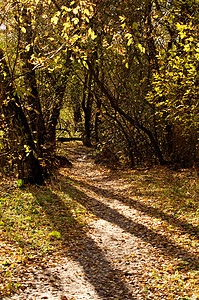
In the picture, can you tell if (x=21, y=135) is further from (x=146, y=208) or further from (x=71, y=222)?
(x=146, y=208)

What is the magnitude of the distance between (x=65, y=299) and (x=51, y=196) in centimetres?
532

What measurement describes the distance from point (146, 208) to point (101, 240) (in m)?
2.57

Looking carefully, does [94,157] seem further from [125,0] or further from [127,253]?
[127,253]

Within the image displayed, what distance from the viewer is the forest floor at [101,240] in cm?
551

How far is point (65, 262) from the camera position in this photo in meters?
6.45

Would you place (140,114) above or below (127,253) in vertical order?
above

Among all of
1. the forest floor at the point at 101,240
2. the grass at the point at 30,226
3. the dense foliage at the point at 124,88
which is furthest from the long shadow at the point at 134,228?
the dense foliage at the point at 124,88

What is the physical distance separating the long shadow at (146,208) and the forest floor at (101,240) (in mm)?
26

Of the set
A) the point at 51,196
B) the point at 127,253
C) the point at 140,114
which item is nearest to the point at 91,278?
the point at 127,253

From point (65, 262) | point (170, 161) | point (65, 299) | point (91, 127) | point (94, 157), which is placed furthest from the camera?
point (91, 127)

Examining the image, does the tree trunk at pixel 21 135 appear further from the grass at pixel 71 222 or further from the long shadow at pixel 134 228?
the long shadow at pixel 134 228

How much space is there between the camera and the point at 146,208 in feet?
32.2

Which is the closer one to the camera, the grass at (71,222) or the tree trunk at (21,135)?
the grass at (71,222)

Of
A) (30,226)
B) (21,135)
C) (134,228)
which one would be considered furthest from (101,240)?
(21,135)
